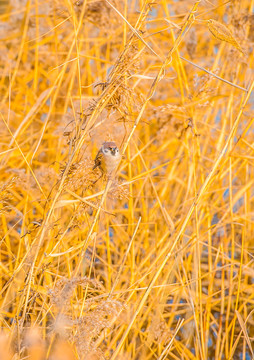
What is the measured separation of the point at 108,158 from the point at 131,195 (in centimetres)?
12

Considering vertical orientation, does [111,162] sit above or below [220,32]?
below

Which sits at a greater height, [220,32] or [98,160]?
[220,32]

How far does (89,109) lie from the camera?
94cm

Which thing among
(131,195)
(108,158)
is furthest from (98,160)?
(131,195)

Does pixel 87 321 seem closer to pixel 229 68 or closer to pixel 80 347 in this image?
pixel 80 347

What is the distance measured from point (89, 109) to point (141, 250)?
1.04m

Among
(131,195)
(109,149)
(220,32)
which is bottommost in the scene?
(131,195)

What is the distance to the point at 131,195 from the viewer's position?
1143mm

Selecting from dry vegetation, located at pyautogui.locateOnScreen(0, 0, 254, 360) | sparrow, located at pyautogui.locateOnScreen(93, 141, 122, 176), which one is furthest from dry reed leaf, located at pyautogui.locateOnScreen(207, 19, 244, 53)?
sparrow, located at pyautogui.locateOnScreen(93, 141, 122, 176)

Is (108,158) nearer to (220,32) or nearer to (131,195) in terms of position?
(131,195)

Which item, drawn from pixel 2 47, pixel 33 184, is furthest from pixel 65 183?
pixel 2 47

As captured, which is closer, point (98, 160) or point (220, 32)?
point (220, 32)

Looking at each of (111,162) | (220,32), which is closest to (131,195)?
(111,162)

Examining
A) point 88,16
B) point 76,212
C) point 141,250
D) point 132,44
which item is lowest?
point 141,250
